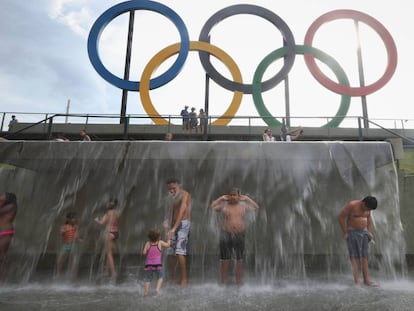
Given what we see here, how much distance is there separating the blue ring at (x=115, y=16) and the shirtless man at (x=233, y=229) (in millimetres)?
10858

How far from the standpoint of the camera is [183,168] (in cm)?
794

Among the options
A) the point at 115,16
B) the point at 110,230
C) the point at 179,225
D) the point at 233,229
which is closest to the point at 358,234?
the point at 233,229

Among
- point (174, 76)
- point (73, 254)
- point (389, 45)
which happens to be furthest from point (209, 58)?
point (73, 254)

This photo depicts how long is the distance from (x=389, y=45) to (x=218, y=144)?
1399 cm

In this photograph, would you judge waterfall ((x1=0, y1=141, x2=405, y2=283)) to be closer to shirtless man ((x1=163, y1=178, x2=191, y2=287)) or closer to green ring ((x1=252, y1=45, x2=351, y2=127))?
shirtless man ((x1=163, y1=178, x2=191, y2=287))

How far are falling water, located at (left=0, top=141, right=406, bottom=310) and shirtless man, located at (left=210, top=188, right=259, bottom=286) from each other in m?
0.72

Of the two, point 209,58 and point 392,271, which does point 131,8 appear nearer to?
point 209,58

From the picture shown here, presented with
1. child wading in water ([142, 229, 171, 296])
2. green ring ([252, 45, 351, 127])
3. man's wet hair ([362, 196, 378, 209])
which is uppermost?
green ring ([252, 45, 351, 127])

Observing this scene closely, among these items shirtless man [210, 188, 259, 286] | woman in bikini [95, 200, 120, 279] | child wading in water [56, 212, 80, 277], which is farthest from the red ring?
child wading in water [56, 212, 80, 277]

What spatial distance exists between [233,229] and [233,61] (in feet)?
39.7

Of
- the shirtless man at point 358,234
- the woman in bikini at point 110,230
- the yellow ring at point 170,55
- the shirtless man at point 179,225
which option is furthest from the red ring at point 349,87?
the woman in bikini at point 110,230

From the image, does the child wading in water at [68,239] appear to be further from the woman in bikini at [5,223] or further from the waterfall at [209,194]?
the woman in bikini at [5,223]

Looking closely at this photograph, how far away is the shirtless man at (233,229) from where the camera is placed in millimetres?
5680

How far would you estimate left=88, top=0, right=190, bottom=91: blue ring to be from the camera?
15.3 metres
